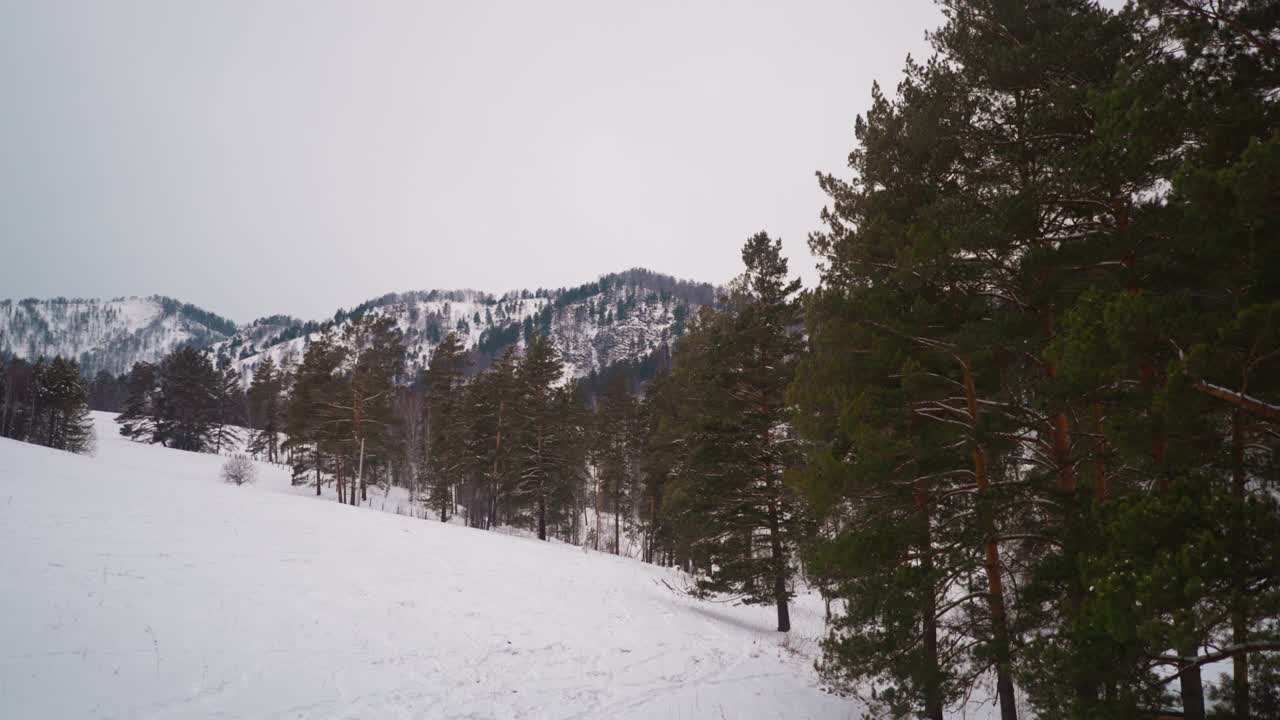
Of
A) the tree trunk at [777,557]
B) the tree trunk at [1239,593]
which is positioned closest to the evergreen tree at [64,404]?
the tree trunk at [777,557]

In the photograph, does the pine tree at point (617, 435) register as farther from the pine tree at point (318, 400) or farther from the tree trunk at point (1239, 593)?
the tree trunk at point (1239, 593)

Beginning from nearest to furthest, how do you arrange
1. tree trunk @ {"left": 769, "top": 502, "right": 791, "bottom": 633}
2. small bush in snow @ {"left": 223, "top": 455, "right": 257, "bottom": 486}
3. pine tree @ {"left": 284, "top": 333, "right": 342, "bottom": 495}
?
tree trunk @ {"left": 769, "top": 502, "right": 791, "bottom": 633}
pine tree @ {"left": 284, "top": 333, "right": 342, "bottom": 495}
small bush in snow @ {"left": 223, "top": 455, "right": 257, "bottom": 486}

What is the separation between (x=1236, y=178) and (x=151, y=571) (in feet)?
53.6

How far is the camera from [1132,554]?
4.50 m

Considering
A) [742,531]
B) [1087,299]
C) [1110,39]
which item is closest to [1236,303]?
[1087,299]

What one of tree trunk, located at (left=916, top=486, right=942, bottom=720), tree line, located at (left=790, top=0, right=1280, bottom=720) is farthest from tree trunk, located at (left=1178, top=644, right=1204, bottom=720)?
tree trunk, located at (left=916, top=486, right=942, bottom=720)

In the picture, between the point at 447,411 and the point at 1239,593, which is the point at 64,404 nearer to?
A: the point at 447,411

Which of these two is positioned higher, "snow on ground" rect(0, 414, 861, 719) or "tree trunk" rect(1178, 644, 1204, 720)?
"tree trunk" rect(1178, 644, 1204, 720)

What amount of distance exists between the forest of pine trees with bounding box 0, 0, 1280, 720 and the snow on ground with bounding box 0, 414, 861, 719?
9.48 feet

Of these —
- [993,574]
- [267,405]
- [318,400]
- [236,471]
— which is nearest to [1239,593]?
[993,574]

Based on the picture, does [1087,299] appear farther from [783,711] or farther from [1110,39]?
[783,711]

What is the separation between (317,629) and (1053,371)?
12439mm

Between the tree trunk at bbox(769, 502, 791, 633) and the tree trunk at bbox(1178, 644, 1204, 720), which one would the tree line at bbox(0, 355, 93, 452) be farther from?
the tree trunk at bbox(1178, 644, 1204, 720)

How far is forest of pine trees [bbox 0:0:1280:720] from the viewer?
4344 mm
